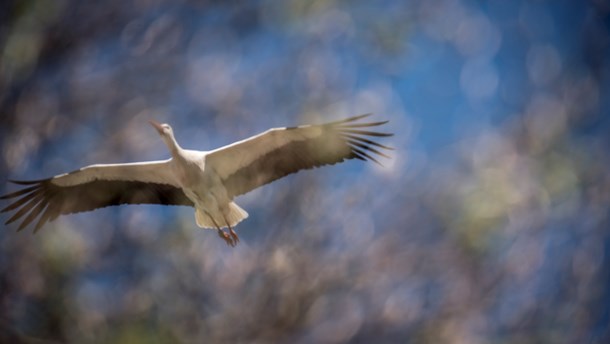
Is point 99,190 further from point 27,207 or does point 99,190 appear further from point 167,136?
point 167,136

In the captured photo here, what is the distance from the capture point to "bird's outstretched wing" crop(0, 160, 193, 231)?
6086mm

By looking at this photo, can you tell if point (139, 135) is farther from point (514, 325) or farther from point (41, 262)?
point (514, 325)

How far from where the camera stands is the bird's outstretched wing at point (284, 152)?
226 inches

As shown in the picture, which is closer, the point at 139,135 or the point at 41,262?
the point at 41,262

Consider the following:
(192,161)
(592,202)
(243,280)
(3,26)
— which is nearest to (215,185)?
(192,161)

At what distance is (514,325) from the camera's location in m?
6.28

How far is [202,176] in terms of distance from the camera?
5977mm

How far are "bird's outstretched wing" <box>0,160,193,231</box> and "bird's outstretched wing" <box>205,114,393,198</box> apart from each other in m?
0.40

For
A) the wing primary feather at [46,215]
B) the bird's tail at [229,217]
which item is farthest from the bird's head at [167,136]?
the wing primary feather at [46,215]

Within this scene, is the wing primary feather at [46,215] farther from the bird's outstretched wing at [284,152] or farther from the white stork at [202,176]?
the bird's outstretched wing at [284,152]

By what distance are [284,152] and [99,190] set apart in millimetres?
1377

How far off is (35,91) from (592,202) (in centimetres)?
426

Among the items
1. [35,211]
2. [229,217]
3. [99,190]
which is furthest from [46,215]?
[229,217]

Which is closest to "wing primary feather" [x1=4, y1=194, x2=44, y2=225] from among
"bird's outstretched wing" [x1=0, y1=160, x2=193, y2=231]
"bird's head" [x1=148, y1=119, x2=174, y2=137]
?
"bird's outstretched wing" [x1=0, y1=160, x2=193, y2=231]
